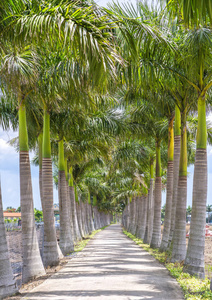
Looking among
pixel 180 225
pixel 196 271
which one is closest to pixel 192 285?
pixel 196 271

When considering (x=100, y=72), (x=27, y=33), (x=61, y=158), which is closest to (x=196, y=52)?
(x=100, y=72)

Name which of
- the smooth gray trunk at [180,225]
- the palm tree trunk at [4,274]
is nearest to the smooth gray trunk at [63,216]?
the smooth gray trunk at [180,225]

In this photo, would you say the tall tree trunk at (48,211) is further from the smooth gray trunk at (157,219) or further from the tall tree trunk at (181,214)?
the smooth gray trunk at (157,219)

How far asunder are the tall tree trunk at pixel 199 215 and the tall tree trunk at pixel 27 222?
4368mm

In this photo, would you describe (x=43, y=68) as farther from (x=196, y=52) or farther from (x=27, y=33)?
(x=196, y=52)

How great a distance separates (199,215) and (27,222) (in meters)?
4.99

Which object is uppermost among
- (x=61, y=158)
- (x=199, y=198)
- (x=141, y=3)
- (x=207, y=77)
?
(x=141, y=3)

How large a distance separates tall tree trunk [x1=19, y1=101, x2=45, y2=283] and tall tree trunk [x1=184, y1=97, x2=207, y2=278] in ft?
14.3

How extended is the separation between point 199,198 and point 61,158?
30.3 ft

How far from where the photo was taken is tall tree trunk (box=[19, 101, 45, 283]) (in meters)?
10.8

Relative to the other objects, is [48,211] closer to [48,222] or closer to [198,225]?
[48,222]

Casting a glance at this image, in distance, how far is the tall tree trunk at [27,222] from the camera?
35.5 feet

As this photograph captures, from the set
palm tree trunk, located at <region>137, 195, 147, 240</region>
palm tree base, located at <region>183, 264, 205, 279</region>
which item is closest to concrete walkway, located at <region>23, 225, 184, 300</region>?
palm tree base, located at <region>183, 264, 205, 279</region>

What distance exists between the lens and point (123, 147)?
23359 mm
